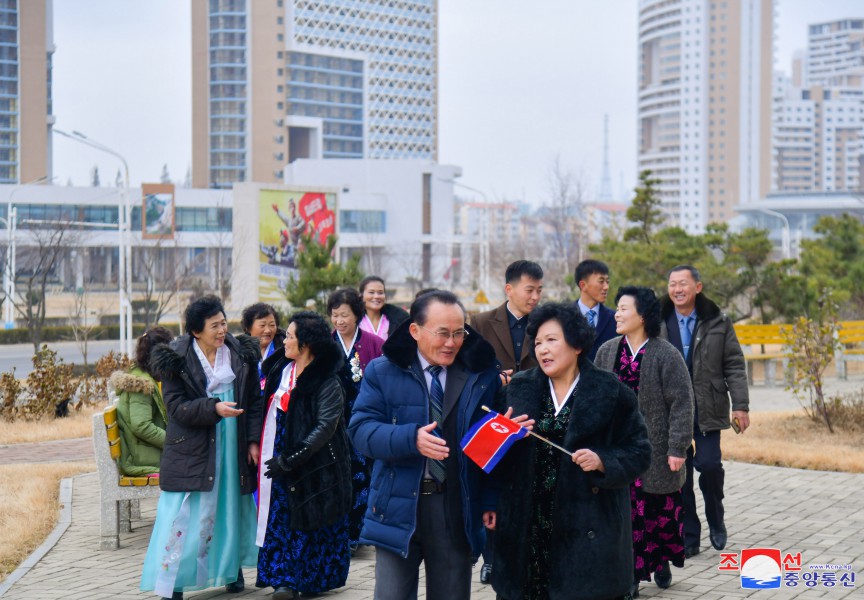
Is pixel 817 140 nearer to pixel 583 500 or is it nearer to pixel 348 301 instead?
pixel 348 301

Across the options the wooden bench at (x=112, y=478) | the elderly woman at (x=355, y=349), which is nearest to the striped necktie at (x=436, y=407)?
the elderly woman at (x=355, y=349)

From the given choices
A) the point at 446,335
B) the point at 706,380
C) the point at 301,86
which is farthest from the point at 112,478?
the point at 301,86

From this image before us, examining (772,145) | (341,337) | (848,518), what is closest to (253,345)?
(341,337)

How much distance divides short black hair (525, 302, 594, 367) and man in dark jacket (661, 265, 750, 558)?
3089mm

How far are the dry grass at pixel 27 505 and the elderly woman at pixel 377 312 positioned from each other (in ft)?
9.41

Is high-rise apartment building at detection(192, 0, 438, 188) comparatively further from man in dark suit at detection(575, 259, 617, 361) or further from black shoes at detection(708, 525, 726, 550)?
black shoes at detection(708, 525, 726, 550)

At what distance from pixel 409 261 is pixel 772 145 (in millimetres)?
91545

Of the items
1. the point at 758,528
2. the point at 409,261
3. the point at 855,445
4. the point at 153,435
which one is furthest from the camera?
the point at 409,261

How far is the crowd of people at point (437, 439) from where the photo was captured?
14.9 feet

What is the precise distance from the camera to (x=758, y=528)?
8.27 metres

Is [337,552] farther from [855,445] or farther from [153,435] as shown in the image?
[855,445]

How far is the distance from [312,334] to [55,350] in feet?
87.2

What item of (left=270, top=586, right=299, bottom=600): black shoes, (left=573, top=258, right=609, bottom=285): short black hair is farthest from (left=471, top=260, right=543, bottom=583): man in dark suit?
(left=270, top=586, right=299, bottom=600): black shoes

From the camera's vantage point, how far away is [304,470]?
635cm
